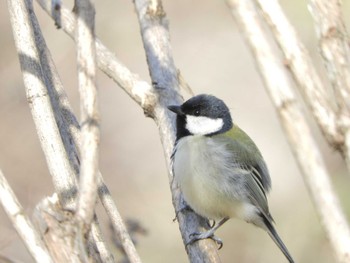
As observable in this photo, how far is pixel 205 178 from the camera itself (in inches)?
132

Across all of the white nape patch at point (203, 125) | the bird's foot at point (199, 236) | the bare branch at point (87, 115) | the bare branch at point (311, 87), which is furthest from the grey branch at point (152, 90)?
the bare branch at point (311, 87)

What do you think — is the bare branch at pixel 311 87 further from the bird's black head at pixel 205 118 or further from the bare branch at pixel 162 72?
the bird's black head at pixel 205 118

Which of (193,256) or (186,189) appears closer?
(193,256)

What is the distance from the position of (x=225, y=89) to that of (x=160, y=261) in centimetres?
198

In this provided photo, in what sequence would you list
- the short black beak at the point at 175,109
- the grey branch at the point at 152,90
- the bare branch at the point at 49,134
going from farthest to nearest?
the short black beak at the point at 175,109 → the grey branch at the point at 152,90 → the bare branch at the point at 49,134

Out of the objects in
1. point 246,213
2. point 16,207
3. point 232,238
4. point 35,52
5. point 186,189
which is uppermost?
point 35,52

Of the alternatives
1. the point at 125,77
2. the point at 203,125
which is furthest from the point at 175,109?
the point at 203,125

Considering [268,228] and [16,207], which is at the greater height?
[16,207]

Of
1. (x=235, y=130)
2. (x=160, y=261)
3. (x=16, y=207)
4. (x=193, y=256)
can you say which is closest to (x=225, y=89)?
(x=160, y=261)

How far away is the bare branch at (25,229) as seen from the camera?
1539 mm

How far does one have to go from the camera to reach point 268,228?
351 cm

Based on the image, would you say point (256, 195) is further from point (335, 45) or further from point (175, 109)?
point (335, 45)

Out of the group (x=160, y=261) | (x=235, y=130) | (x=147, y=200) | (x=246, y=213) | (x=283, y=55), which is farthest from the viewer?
(x=147, y=200)

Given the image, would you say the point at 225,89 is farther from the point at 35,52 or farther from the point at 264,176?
the point at 35,52
